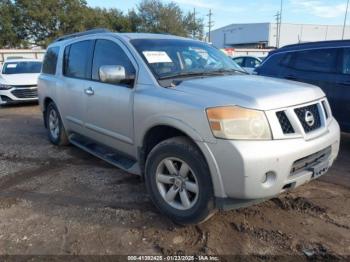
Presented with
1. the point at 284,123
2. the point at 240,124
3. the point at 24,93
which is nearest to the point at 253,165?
the point at 240,124

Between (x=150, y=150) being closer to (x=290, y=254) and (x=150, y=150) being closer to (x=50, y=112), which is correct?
(x=290, y=254)

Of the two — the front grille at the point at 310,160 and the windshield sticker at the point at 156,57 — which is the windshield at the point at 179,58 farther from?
the front grille at the point at 310,160

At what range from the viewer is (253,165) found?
2879 millimetres

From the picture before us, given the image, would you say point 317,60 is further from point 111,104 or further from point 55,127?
point 55,127

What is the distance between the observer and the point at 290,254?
306 centimetres

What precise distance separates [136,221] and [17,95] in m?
9.16

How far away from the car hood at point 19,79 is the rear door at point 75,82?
6363 millimetres

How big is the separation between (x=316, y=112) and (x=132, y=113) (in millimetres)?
1823

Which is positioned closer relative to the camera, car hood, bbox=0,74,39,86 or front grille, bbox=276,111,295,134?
front grille, bbox=276,111,295,134

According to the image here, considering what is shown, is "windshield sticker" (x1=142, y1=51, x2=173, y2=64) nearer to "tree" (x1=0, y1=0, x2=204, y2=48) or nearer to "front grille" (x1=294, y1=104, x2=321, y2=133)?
"front grille" (x1=294, y1=104, x2=321, y2=133)

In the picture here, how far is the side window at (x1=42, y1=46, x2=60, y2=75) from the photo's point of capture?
6.15 m

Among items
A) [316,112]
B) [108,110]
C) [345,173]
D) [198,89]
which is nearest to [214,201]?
[198,89]

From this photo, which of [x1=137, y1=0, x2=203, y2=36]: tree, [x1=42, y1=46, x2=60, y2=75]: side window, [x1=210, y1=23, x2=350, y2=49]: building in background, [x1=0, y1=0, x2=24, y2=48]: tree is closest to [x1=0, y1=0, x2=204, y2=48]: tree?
→ [x1=0, y1=0, x2=24, y2=48]: tree

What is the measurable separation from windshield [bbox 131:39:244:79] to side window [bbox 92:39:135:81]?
0.19 meters
